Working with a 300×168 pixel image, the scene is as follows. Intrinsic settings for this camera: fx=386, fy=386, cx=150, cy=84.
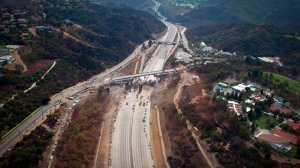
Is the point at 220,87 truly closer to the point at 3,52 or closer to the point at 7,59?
the point at 7,59

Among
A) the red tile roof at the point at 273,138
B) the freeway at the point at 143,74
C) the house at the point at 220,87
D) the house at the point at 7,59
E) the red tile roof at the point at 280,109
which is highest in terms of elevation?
the house at the point at 7,59

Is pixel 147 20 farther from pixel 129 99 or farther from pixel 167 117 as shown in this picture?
pixel 167 117

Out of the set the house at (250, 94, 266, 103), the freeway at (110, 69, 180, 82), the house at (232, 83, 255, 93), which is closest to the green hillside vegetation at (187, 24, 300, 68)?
the freeway at (110, 69, 180, 82)

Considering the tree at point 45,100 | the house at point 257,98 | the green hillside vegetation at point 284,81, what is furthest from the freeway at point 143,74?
the house at point 257,98

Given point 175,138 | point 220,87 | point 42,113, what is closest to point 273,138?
point 175,138

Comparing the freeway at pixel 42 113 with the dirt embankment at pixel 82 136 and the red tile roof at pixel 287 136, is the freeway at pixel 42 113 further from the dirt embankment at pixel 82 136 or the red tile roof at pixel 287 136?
the red tile roof at pixel 287 136

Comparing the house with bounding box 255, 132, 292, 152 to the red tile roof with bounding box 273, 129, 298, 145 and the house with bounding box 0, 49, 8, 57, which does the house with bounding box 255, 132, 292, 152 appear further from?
the house with bounding box 0, 49, 8, 57
